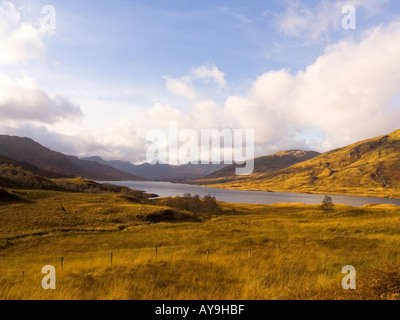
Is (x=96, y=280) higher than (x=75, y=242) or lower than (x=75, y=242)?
higher

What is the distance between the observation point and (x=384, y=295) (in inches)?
248

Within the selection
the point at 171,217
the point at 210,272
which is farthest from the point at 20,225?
the point at 210,272
